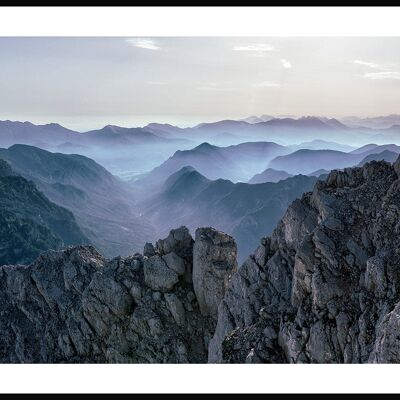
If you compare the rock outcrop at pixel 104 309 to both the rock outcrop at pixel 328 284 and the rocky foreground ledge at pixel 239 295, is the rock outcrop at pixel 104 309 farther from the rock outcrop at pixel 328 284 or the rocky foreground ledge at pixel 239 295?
the rock outcrop at pixel 328 284

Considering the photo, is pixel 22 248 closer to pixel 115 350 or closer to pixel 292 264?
pixel 115 350

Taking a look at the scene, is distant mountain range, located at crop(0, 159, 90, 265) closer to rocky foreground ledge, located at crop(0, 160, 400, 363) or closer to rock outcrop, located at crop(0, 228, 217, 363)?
rock outcrop, located at crop(0, 228, 217, 363)

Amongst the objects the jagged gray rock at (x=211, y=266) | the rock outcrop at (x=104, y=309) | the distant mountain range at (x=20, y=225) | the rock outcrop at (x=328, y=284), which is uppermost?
the rock outcrop at (x=328, y=284)

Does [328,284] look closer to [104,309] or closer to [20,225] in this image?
[104,309]

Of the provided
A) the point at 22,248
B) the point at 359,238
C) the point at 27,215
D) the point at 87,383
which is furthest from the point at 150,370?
the point at 27,215

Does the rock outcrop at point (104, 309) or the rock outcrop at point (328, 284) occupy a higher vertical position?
the rock outcrop at point (328, 284)

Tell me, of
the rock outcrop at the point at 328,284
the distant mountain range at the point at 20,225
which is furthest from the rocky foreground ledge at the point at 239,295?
the distant mountain range at the point at 20,225

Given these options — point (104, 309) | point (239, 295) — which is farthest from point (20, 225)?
point (239, 295)

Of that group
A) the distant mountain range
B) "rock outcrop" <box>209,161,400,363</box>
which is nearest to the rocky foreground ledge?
"rock outcrop" <box>209,161,400,363</box>
